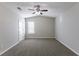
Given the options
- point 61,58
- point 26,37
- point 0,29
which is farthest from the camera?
point 26,37

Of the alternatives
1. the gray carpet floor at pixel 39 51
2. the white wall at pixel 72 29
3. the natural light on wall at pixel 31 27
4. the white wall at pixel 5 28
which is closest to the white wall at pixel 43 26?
the natural light on wall at pixel 31 27

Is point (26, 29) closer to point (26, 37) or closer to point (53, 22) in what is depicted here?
point (26, 37)

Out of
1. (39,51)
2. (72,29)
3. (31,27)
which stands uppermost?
(31,27)

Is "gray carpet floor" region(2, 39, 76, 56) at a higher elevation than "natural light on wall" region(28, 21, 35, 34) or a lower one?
lower

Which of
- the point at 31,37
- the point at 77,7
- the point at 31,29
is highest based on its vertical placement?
the point at 77,7

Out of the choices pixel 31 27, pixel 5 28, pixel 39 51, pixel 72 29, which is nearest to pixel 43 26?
pixel 31 27

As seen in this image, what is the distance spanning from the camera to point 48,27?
10742 millimetres

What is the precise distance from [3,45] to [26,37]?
5865 mm

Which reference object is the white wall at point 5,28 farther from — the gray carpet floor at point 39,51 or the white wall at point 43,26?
the white wall at point 43,26

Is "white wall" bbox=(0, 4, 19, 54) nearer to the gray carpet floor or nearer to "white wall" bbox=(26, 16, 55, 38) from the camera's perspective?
the gray carpet floor

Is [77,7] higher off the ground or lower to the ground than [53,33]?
higher

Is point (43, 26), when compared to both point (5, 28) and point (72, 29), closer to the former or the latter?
point (72, 29)

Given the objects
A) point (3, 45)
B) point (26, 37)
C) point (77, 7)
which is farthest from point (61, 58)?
point (26, 37)

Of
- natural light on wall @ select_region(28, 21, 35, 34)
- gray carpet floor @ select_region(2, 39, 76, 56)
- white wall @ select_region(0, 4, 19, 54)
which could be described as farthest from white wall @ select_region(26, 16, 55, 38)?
white wall @ select_region(0, 4, 19, 54)
